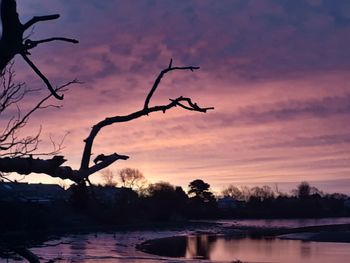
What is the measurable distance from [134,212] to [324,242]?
49.3 metres

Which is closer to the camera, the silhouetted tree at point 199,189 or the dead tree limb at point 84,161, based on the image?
the dead tree limb at point 84,161

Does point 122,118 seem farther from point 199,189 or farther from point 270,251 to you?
point 199,189

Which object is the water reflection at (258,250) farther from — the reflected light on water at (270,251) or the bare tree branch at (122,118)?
the bare tree branch at (122,118)

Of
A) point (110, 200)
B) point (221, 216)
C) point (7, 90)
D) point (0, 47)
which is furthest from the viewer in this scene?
point (221, 216)

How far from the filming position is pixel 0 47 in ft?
11.6

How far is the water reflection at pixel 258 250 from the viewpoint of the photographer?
45344mm

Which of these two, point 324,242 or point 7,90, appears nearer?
point 7,90

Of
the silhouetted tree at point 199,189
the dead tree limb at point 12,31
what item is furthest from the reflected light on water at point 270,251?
the silhouetted tree at point 199,189

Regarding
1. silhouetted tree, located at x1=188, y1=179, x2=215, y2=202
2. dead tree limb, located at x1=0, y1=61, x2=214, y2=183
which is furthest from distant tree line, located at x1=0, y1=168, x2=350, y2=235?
dead tree limb, located at x1=0, y1=61, x2=214, y2=183

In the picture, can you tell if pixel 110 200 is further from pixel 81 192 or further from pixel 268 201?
pixel 81 192

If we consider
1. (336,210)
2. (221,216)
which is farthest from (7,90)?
(336,210)

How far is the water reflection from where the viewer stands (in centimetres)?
4534

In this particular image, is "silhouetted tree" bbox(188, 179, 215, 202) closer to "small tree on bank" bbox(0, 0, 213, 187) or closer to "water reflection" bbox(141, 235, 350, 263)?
"water reflection" bbox(141, 235, 350, 263)

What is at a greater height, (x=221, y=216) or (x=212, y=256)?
(x=221, y=216)
